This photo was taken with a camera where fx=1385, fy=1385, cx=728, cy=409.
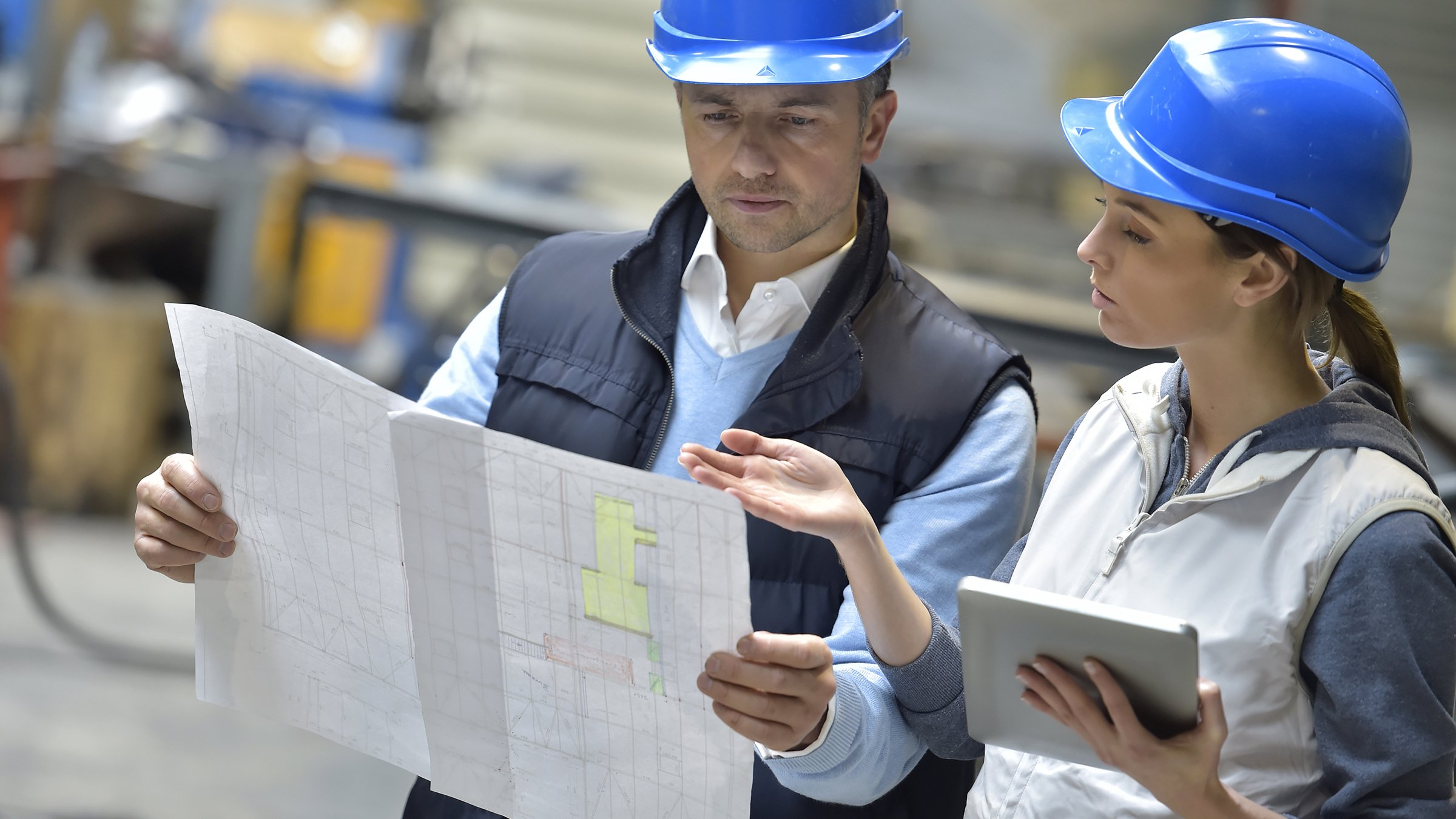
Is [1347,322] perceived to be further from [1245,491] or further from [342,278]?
[342,278]

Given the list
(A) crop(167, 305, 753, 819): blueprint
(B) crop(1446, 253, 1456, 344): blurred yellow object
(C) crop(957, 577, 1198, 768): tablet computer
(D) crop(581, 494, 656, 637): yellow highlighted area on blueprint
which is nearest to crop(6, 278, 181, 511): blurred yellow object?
(A) crop(167, 305, 753, 819): blueprint

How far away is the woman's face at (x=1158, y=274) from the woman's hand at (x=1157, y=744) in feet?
1.00

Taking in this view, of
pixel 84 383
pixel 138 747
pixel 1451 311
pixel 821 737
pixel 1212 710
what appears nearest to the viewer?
pixel 1212 710

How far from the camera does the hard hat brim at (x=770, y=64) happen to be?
1491mm

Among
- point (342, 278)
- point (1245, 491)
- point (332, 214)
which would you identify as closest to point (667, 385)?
point (1245, 491)

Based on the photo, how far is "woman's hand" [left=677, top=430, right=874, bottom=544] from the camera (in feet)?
4.03

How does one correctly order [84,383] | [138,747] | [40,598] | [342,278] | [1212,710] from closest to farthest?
[1212,710], [138,747], [40,598], [84,383], [342,278]

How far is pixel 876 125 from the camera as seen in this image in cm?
169

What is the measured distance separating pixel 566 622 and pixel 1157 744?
53 centimetres

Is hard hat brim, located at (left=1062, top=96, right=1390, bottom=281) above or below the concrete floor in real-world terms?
above

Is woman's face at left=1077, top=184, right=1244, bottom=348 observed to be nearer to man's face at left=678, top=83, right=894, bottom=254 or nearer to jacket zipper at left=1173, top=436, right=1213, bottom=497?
jacket zipper at left=1173, top=436, right=1213, bottom=497

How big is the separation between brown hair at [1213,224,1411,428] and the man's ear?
0.56 metres

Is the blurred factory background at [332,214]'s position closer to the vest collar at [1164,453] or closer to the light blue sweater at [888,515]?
the light blue sweater at [888,515]

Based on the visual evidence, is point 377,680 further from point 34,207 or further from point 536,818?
point 34,207
